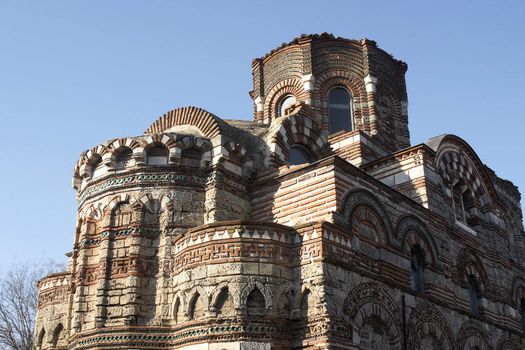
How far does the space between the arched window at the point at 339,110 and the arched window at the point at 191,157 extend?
8.73 meters

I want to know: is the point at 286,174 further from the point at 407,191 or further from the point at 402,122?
the point at 402,122

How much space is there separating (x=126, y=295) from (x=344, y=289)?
4.21 meters

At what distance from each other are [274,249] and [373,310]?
2306 mm

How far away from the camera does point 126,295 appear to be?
12.6m

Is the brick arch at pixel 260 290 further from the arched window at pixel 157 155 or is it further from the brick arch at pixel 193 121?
the brick arch at pixel 193 121

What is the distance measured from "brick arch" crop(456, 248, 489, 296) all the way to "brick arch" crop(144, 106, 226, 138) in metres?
6.77

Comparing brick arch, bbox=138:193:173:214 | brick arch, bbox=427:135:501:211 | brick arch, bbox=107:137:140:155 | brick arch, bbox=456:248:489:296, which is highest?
brick arch, bbox=427:135:501:211

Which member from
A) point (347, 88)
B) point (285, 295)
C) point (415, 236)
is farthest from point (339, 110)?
point (285, 295)

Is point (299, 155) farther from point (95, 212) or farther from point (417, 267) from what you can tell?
point (95, 212)

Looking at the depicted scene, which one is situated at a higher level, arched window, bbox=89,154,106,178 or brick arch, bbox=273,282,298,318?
arched window, bbox=89,154,106,178

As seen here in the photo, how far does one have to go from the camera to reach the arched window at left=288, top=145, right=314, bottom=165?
1593 centimetres

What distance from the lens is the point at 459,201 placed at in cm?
1803

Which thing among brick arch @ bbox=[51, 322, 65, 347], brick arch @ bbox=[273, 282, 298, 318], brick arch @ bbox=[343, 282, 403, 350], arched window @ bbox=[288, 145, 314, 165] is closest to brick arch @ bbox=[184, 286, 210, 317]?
brick arch @ bbox=[273, 282, 298, 318]

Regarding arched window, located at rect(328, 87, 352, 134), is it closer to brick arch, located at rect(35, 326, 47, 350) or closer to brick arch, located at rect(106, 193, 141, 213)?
brick arch, located at rect(106, 193, 141, 213)
